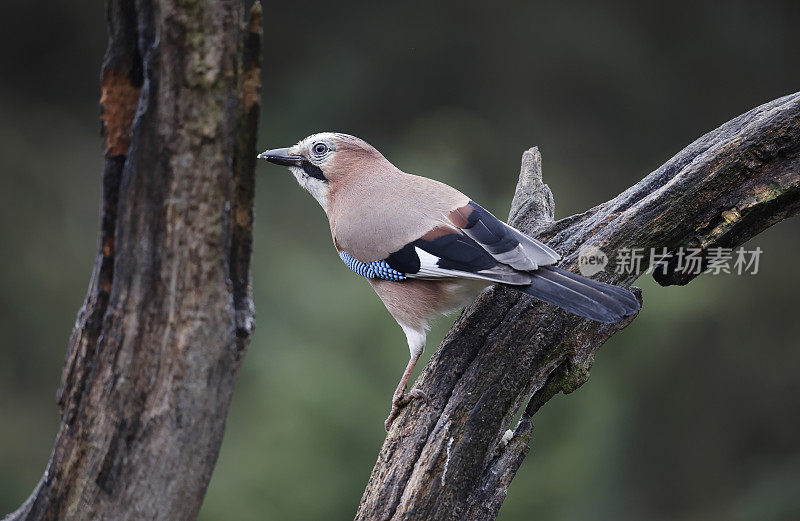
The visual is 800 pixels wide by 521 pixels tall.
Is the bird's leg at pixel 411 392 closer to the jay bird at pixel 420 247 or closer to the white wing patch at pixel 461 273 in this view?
the jay bird at pixel 420 247

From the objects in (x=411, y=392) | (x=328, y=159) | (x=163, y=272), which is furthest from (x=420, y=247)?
(x=163, y=272)

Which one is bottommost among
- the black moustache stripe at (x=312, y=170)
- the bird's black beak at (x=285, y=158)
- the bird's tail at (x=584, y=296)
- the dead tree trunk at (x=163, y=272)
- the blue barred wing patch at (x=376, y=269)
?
the dead tree trunk at (x=163, y=272)

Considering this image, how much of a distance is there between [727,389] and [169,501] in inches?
176

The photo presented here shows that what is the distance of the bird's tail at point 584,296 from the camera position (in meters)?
2.15

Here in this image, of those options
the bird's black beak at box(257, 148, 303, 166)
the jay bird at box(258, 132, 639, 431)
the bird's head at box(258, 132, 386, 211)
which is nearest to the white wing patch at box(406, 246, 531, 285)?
the jay bird at box(258, 132, 639, 431)

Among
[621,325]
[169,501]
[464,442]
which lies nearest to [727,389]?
[621,325]

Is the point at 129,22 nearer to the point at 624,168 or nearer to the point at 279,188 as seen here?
the point at 279,188

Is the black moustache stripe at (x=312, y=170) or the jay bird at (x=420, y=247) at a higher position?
the black moustache stripe at (x=312, y=170)

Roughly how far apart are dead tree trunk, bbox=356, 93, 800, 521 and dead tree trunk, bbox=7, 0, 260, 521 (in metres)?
0.73

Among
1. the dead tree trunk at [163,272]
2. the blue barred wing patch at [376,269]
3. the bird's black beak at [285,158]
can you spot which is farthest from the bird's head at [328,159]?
the dead tree trunk at [163,272]

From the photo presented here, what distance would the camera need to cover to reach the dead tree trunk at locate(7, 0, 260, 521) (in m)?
1.52

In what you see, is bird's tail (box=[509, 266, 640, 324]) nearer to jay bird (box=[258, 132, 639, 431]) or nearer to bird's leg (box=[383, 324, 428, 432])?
jay bird (box=[258, 132, 639, 431])

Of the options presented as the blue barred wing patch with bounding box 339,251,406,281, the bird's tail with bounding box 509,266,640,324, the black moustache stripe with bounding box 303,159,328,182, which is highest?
the black moustache stripe with bounding box 303,159,328,182

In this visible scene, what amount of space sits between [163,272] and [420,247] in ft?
3.35
